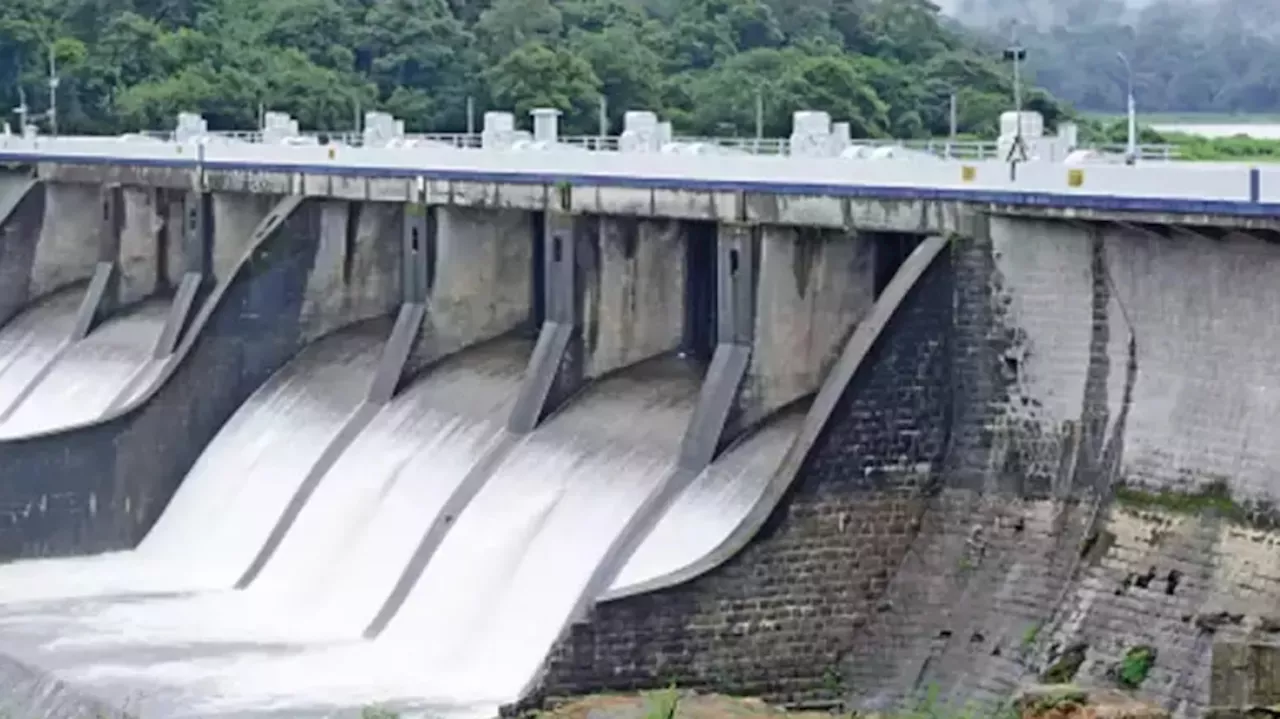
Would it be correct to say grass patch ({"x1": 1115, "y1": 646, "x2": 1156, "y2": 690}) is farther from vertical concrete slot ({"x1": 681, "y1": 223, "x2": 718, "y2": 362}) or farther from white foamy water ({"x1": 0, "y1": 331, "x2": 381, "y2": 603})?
white foamy water ({"x1": 0, "y1": 331, "x2": 381, "y2": 603})

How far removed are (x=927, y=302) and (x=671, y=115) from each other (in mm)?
55389

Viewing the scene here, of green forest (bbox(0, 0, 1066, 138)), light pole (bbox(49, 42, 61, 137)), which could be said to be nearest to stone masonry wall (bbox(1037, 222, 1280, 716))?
green forest (bbox(0, 0, 1066, 138))

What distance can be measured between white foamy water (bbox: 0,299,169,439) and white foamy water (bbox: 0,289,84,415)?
77cm

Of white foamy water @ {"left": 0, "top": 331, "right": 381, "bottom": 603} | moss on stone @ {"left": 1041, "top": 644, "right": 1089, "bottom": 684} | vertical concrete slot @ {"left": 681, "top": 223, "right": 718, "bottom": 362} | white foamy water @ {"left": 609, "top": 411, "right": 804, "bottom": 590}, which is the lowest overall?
white foamy water @ {"left": 0, "top": 331, "right": 381, "bottom": 603}

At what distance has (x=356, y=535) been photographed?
42469mm

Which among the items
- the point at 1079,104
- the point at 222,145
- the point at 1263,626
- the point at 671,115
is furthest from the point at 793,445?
the point at 1079,104

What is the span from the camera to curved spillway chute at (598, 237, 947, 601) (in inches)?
1297

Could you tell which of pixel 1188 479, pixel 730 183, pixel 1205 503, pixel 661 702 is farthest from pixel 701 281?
pixel 1205 503

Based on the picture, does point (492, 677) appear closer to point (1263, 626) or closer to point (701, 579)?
point (701, 579)

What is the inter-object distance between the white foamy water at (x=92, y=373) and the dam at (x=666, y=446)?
0.81 m

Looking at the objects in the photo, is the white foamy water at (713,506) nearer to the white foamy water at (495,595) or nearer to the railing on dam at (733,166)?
the white foamy water at (495,595)

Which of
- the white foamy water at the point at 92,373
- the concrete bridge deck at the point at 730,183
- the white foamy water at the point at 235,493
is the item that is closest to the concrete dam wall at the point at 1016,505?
the concrete bridge deck at the point at 730,183

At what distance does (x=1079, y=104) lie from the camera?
143750 mm

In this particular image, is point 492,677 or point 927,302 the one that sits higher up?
point 927,302
